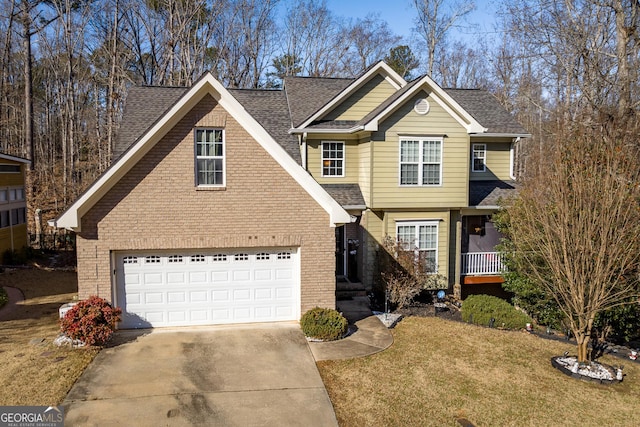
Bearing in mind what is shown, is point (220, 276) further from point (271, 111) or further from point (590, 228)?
point (590, 228)

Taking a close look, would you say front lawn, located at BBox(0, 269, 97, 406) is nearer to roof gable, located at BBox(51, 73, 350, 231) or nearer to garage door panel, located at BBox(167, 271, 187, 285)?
garage door panel, located at BBox(167, 271, 187, 285)

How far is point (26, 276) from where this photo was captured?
20391 mm

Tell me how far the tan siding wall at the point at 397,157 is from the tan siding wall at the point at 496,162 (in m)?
3.42

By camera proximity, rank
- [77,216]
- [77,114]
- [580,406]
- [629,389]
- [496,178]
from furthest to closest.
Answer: [77,114]
[496,178]
[77,216]
[629,389]
[580,406]

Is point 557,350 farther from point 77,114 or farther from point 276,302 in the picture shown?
point 77,114

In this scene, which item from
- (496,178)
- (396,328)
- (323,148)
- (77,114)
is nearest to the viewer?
(396,328)

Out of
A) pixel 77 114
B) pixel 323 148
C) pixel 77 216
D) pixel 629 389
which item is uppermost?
pixel 77 114

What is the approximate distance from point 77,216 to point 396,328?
951 centimetres

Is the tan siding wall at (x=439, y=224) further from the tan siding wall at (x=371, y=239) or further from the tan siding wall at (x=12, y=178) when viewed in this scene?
the tan siding wall at (x=12, y=178)

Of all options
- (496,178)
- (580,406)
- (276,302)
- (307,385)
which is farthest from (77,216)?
(496,178)

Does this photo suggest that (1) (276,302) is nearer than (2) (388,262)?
Yes

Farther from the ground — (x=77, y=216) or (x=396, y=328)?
(x=77, y=216)

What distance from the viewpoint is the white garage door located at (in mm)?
13227

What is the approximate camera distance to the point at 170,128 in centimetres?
1265
